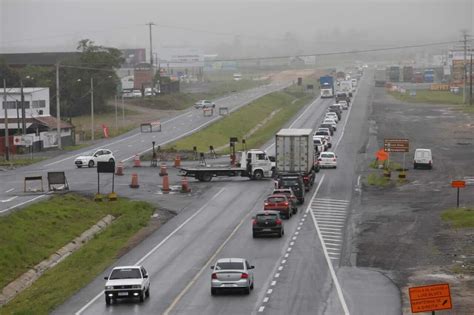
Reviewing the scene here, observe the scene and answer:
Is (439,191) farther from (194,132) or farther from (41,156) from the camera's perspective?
(194,132)

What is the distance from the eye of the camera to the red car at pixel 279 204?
190 ft

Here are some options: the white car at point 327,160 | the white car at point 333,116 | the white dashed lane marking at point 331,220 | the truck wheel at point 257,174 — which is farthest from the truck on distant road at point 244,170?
the white car at point 333,116

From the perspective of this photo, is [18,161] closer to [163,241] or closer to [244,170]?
[244,170]

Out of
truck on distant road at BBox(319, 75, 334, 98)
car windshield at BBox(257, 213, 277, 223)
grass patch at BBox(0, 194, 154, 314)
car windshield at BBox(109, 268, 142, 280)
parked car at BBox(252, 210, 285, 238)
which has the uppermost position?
truck on distant road at BBox(319, 75, 334, 98)

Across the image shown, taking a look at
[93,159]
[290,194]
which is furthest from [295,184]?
[93,159]

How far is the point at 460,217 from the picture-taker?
57719 mm

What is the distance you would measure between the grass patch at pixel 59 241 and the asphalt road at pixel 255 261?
4.38ft

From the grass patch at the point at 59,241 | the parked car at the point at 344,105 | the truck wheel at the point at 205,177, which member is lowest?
the grass patch at the point at 59,241

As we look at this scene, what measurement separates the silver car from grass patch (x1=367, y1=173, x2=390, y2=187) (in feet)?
125

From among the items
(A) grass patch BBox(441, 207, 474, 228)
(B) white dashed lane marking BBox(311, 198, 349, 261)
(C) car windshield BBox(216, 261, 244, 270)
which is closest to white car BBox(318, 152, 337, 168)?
(B) white dashed lane marking BBox(311, 198, 349, 261)

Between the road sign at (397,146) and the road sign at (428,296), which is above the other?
the road sign at (428,296)

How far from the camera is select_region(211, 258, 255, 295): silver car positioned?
37.5 metres

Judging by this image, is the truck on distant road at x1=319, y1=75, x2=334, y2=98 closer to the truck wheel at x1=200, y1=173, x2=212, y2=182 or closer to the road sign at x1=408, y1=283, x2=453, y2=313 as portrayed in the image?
the truck wheel at x1=200, y1=173, x2=212, y2=182

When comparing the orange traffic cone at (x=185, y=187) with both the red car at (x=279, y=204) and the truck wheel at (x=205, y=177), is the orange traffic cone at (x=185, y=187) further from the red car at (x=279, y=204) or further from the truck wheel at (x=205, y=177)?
the red car at (x=279, y=204)
